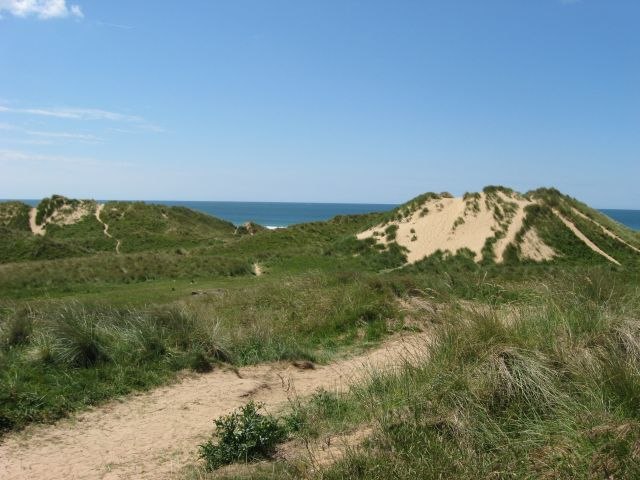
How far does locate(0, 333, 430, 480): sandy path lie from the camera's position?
19.4ft

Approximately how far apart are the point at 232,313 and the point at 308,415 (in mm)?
7205

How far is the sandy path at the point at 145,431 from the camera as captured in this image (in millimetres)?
5898

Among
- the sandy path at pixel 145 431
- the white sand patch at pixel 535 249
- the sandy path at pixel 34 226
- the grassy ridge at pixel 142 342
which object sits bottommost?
the sandy path at pixel 34 226

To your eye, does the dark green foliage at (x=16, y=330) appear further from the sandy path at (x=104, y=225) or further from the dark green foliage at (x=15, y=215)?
the dark green foliage at (x=15, y=215)

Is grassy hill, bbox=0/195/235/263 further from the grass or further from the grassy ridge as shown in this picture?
the grass

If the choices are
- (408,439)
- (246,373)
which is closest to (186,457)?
(408,439)

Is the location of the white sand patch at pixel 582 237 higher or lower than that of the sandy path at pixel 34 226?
higher

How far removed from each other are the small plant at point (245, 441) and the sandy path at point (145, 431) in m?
0.42

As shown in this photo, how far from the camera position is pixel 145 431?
6.90m

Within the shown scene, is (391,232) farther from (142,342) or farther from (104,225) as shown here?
(104,225)

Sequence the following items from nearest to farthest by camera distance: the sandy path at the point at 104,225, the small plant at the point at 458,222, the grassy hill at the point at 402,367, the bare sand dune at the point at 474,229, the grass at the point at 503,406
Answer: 1. the grass at the point at 503,406
2. the grassy hill at the point at 402,367
3. the bare sand dune at the point at 474,229
4. the small plant at the point at 458,222
5. the sandy path at the point at 104,225

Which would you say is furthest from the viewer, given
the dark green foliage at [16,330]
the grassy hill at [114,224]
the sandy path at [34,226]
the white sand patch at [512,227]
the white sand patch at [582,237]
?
the sandy path at [34,226]

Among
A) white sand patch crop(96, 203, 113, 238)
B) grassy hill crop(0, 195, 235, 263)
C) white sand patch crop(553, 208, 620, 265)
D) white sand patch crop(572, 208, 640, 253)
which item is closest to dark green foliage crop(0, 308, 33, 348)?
white sand patch crop(553, 208, 620, 265)

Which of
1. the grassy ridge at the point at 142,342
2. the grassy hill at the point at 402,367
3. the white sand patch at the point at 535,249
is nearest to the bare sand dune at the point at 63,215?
the grassy hill at the point at 402,367
